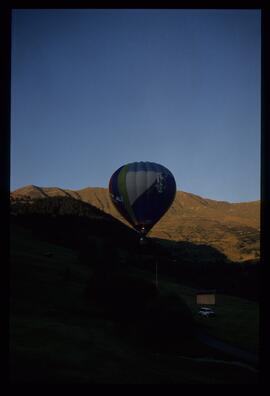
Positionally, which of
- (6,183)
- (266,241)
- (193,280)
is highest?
(6,183)

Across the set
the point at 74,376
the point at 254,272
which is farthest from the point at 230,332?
the point at 254,272

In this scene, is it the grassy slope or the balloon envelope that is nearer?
the grassy slope

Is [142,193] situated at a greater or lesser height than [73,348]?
greater

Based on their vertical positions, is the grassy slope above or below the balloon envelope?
below

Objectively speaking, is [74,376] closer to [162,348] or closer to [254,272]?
[162,348]

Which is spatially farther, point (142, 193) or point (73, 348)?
point (142, 193)
